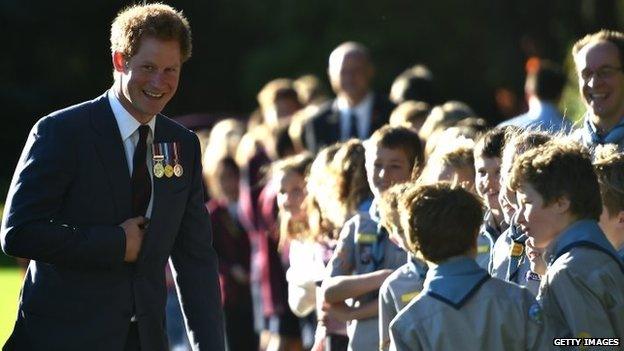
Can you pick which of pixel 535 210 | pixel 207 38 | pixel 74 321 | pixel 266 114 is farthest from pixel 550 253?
pixel 207 38

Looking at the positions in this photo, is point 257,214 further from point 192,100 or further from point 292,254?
point 192,100

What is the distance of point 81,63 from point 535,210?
26.4 meters

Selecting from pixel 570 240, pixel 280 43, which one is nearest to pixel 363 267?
pixel 570 240

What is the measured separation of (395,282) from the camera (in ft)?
21.8

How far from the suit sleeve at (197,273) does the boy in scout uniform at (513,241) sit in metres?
1.18

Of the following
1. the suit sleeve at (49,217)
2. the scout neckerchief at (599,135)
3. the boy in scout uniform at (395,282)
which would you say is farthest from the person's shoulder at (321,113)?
the suit sleeve at (49,217)

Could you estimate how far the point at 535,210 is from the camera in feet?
18.6

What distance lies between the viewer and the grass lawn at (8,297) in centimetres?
1540

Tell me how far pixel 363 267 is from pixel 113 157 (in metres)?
2.01

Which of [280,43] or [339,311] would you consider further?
[280,43]

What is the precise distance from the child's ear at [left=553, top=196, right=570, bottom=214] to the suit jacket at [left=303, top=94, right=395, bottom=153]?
7.00 meters

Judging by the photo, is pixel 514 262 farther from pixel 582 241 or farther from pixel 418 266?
pixel 582 241

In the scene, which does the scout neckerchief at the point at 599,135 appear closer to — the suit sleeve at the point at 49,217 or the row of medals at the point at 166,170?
the row of medals at the point at 166,170

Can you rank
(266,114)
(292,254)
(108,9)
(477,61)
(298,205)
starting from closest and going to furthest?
(292,254) < (298,205) < (266,114) < (477,61) < (108,9)
